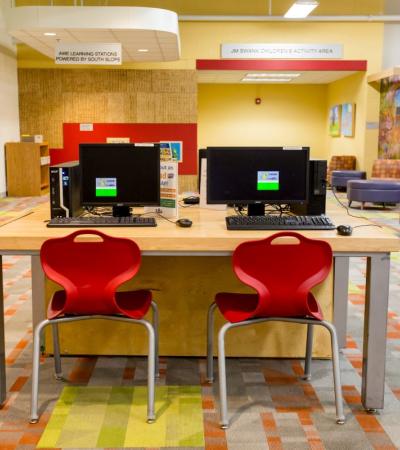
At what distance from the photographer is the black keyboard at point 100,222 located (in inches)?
120

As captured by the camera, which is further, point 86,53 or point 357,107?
point 357,107

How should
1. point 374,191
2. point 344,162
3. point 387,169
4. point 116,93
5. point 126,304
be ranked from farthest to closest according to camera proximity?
point 344,162
point 116,93
point 387,169
point 374,191
point 126,304

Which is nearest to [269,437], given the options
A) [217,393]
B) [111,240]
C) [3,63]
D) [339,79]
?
[217,393]

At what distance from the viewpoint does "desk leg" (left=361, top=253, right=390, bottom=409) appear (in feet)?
9.16

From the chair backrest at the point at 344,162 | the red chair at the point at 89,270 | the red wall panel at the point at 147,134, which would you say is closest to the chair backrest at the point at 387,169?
the chair backrest at the point at 344,162

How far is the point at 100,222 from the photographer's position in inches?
121

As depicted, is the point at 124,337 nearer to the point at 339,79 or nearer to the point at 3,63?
the point at 3,63

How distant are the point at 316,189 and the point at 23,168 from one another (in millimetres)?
10310

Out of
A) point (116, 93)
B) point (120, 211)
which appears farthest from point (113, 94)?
point (120, 211)

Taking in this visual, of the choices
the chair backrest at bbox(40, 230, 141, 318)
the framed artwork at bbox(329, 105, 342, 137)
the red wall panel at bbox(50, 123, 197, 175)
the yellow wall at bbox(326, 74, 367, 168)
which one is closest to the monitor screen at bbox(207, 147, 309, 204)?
the chair backrest at bbox(40, 230, 141, 318)

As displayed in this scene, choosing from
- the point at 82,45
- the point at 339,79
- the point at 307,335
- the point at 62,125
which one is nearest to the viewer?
the point at 307,335

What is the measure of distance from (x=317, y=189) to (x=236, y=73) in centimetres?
1179

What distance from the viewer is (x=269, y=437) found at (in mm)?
2631

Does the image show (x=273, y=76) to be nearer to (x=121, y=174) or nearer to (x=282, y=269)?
(x=121, y=174)
